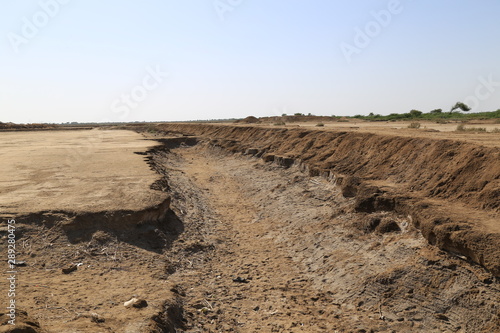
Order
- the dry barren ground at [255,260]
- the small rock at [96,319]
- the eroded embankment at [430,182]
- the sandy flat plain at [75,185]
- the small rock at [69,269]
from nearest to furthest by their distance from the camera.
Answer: the small rock at [96,319]
the dry barren ground at [255,260]
the eroded embankment at [430,182]
the small rock at [69,269]
the sandy flat plain at [75,185]

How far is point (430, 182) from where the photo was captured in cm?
820

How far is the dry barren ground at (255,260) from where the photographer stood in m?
5.23

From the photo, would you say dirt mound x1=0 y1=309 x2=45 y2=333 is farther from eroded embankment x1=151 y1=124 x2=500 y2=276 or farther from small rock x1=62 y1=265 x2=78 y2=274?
eroded embankment x1=151 y1=124 x2=500 y2=276

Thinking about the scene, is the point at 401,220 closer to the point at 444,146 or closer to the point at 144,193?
the point at 444,146

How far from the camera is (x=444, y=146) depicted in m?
9.06

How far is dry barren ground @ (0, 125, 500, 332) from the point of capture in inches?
206

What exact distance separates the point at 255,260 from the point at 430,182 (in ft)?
13.1

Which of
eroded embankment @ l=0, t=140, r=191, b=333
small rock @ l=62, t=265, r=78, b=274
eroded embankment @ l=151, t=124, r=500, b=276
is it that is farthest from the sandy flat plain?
eroded embankment @ l=151, t=124, r=500, b=276

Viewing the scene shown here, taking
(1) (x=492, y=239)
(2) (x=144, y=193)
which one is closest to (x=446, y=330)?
(1) (x=492, y=239)

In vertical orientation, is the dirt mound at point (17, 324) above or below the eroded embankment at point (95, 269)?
above

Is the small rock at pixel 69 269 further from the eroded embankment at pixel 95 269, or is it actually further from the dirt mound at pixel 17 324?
the dirt mound at pixel 17 324

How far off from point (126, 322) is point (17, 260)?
2984 millimetres

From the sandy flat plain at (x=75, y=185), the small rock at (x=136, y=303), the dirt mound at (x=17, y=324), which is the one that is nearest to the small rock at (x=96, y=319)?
the small rock at (x=136, y=303)

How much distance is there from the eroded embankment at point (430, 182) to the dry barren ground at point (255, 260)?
5 centimetres
